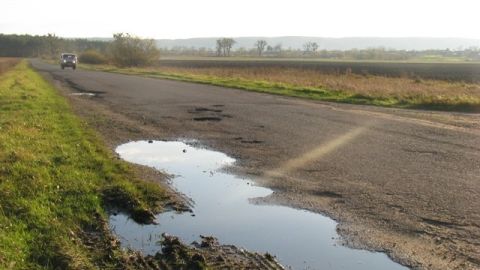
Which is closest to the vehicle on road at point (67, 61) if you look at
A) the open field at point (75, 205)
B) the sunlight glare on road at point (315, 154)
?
the open field at point (75, 205)

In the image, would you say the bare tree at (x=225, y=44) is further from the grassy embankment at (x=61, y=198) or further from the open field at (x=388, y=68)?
the grassy embankment at (x=61, y=198)

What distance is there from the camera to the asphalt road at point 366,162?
19.9 ft

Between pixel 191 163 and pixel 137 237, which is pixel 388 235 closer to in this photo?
pixel 137 237

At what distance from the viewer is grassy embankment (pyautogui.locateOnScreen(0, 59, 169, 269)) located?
5062 millimetres

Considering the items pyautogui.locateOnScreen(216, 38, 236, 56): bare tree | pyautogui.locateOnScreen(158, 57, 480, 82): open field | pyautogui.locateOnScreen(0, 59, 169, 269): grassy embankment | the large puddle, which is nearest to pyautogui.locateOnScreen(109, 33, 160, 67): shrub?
pyautogui.locateOnScreen(158, 57, 480, 82): open field

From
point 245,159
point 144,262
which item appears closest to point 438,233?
point 144,262

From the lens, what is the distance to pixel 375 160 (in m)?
10.2

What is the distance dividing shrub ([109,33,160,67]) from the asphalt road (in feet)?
168

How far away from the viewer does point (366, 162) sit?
10.0 meters

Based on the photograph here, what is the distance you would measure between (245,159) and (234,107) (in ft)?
30.3

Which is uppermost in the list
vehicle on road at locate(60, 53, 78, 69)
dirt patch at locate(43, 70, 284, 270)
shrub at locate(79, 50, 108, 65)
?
dirt patch at locate(43, 70, 284, 270)

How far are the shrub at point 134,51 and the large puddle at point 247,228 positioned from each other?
63.3 metres

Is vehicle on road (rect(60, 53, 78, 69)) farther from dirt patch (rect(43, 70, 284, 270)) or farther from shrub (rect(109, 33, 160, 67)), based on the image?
dirt patch (rect(43, 70, 284, 270))

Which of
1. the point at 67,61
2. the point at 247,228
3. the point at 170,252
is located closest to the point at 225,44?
the point at 67,61
